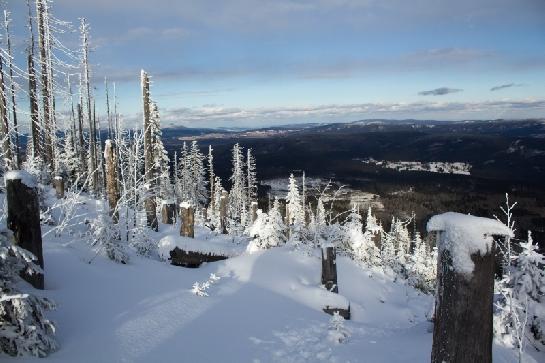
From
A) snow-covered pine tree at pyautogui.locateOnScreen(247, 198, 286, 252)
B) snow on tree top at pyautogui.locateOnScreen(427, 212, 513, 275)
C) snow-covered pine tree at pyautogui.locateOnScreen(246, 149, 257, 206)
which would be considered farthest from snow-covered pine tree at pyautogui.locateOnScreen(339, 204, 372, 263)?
snow-covered pine tree at pyautogui.locateOnScreen(246, 149, 257, 206)

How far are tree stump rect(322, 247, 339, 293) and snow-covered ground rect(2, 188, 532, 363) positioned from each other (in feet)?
1.58

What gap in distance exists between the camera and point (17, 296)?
3764 mm

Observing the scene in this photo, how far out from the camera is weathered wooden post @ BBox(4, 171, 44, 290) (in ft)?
16.8

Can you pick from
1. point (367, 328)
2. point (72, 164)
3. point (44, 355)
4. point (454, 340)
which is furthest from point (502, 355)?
point (72, 164)

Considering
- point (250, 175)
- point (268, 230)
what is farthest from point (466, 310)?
point (250, 175)

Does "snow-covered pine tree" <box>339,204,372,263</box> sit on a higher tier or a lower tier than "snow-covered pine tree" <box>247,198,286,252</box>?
lower

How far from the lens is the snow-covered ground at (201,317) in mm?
5031

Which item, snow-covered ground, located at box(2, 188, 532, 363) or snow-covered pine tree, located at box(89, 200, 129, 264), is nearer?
snow-covered ground, located at box(2, 188, 532, 363)

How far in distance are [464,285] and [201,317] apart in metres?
4.78

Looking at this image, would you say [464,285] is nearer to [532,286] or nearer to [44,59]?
[532,286]

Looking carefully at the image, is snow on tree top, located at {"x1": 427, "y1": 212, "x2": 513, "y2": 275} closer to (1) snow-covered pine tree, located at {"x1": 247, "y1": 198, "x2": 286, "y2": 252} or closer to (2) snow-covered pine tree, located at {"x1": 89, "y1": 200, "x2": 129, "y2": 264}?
(2) snow-covered pine tree, located at {"x1": 89, "y1": 200, "x2": 129, "y2": 264}

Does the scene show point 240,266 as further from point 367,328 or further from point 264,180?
point 264,180

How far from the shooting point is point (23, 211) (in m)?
5.22

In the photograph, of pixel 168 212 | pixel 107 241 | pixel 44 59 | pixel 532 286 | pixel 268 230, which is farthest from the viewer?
pixel 168 212
